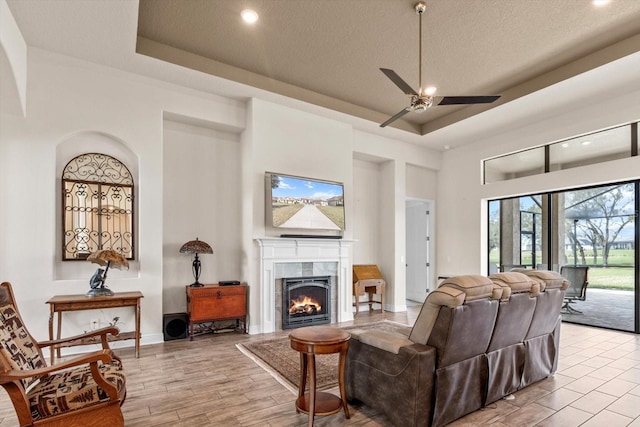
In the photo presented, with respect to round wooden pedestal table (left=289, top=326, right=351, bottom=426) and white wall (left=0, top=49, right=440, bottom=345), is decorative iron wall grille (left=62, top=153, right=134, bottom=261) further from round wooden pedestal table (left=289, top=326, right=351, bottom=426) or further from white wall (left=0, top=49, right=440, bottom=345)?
round wooden pedestal table (left=289, top=326, right=351, bottom=426)

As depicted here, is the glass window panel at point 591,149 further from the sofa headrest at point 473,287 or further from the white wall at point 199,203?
the white wall at point 199,203

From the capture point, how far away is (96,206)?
15.4ft

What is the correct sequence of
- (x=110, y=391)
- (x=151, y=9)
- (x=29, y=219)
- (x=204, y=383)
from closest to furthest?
(x=110, y=391) → (x=204, y=383) → (x=151, y=9) → (x=29, y=219)

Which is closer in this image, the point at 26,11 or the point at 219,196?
the point at 26,11

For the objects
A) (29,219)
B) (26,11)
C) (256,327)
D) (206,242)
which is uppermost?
(26,11)

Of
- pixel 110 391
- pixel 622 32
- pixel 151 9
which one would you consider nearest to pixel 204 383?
pixel 110 391

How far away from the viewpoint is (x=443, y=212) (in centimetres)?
849

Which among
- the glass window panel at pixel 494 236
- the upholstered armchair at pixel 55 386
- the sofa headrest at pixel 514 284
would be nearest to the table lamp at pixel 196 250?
the upholstered armchair at pixel 55 386

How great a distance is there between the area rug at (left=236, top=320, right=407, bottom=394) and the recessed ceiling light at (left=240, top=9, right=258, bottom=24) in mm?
3948

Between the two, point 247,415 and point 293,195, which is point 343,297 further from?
point 247,415

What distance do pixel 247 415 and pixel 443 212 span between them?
22.5 ft

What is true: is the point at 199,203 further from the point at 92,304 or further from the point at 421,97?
the point at 421,97

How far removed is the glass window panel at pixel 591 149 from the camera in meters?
5.59

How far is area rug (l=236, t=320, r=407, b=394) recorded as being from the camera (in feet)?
11.6
